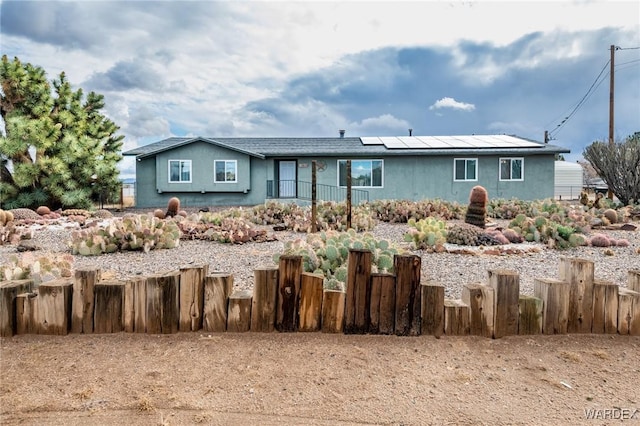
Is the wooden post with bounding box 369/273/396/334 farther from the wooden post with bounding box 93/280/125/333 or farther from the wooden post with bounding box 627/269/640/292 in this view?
the wooden post with bounding box 627/269/640/292

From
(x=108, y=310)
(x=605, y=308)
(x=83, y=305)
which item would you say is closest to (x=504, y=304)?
(x=605, y=308)

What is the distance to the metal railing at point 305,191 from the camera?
59.2ft

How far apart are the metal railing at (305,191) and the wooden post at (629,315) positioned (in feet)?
49.0

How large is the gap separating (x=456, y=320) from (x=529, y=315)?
46 cm

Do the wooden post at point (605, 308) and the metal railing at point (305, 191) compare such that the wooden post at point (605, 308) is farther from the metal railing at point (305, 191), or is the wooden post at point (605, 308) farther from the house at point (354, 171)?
the house at point (354, 171)

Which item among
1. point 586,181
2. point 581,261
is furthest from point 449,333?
point 586,181

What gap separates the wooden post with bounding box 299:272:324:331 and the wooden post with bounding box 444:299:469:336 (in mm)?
776

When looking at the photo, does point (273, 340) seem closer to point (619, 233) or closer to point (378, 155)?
point (619, 233)

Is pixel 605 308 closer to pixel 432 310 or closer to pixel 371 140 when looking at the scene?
pixel 432 310

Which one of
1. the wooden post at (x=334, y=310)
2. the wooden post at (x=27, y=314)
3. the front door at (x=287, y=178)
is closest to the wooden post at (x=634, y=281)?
the wooden post at (x=334, y=310)

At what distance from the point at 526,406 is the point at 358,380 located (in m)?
0.77

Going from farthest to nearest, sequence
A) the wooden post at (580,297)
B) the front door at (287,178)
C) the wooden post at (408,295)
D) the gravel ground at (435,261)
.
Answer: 1. the front door at (287,178)
2. the gravel ground at (435,261)
3. the wooden post at (580,297)
4. the wooden post at (408,295)

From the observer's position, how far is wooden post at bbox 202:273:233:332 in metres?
Answer: 2.62

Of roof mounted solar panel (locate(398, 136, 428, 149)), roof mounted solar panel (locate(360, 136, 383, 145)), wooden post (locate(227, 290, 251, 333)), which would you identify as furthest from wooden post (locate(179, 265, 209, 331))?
roof mounted solar panel (locate(360, 136, 383, 145))
